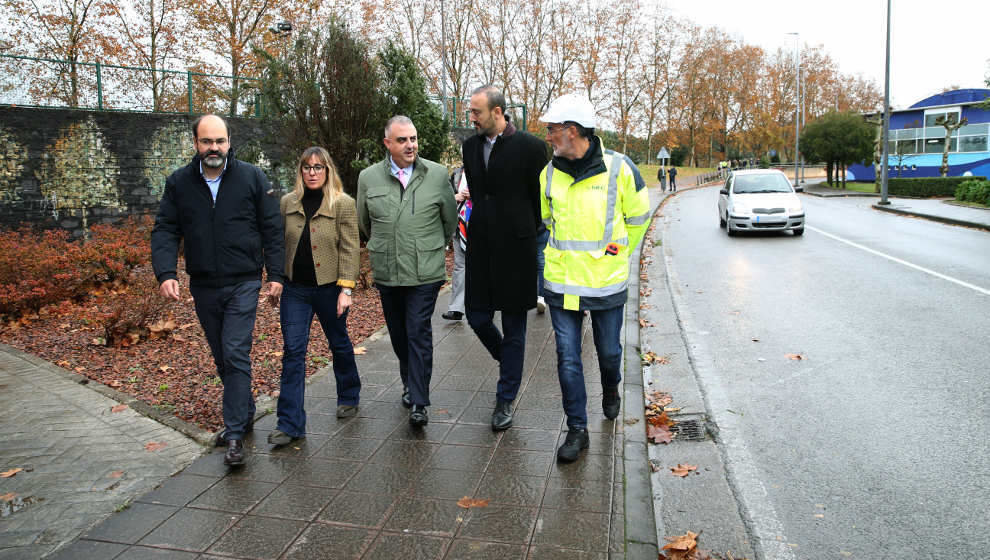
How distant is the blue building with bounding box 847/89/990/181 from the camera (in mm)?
51562

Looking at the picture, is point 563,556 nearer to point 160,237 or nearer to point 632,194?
point 632,194

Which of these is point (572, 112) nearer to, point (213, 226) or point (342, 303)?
point (342, 303)

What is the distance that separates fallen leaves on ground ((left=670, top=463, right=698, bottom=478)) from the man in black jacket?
245 cm

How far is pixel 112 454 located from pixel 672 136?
2878 inches

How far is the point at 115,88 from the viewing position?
1597 centimetres

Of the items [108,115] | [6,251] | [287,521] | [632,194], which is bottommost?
[287,521]

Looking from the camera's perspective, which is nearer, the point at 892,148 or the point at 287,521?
the point at 287,521

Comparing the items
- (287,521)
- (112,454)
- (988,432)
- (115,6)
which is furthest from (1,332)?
(115,6)

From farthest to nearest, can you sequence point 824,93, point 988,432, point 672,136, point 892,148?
point 824,93 → point 672,136 → point 892,148 → point 988,432

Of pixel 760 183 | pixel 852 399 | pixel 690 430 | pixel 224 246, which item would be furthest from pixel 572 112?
pixel 760 183

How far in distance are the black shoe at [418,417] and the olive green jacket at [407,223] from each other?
0.82 m

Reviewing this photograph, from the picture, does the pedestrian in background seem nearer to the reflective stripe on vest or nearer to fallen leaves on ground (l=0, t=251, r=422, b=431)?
fallen leaves on ground (l=0, t=251, r=422, b=431)

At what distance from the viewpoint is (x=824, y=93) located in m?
88.8

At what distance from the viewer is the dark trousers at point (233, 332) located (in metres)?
4.22
